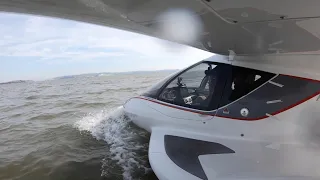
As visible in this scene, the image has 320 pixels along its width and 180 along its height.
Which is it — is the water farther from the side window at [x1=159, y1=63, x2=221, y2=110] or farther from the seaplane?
the side window at [x1=159, y1=63, x2=221, y2=110]

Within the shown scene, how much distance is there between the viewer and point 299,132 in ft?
10.3

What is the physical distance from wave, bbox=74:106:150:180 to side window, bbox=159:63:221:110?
1.35m

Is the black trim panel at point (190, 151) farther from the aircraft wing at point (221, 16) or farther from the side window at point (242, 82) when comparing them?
the aircraft wing at point (221, 16)

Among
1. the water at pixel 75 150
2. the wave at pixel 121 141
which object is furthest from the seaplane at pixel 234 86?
the water at pixel 75 150

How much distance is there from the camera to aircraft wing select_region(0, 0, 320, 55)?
1.79m

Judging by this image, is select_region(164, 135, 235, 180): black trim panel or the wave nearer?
select_region(164, 135, 235, 180): black trim panel

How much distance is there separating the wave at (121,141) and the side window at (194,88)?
4.42ft

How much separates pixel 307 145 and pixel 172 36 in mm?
2100

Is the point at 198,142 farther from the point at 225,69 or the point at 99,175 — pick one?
the point at 99,175

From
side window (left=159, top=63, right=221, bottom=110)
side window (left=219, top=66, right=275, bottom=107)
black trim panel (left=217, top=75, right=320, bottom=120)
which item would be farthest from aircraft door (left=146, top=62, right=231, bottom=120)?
black trim panel (left=217, top=75, right=320, bottom=120)

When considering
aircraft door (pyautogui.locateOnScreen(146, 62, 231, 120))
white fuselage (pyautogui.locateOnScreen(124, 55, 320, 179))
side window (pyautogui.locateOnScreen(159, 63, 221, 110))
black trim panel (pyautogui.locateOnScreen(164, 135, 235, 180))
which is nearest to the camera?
white fuselage (pyautogui.locateOnScreen(124, 55, 320, 179))

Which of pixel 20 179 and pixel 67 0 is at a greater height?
pixel 67 0

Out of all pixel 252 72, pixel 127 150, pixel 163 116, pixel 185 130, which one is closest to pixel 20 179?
pixel 127 150

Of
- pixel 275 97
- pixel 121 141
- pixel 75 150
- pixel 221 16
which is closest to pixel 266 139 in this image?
pixel 275 97
